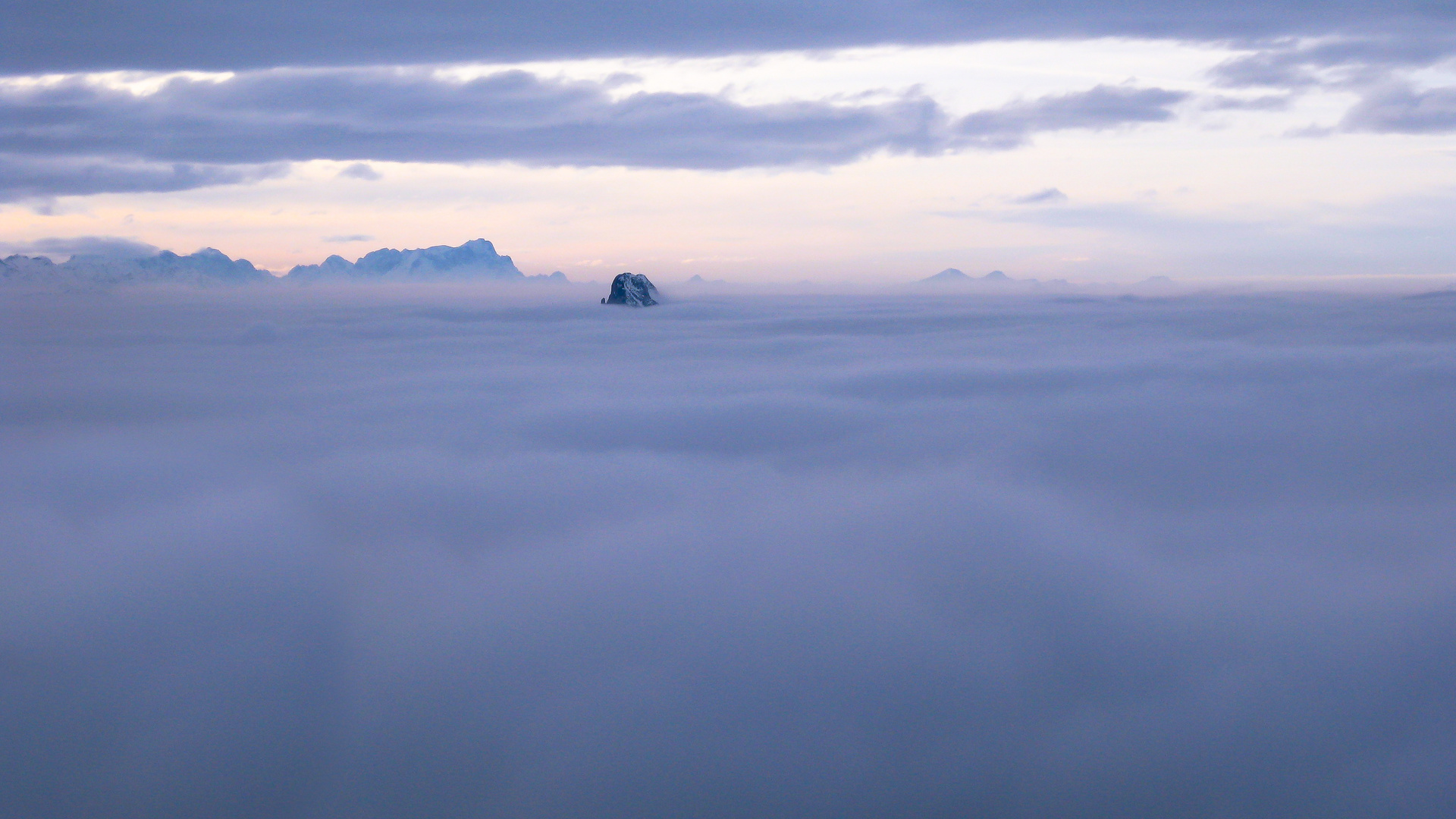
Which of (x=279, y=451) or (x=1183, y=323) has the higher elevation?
(x=1183, y=323)

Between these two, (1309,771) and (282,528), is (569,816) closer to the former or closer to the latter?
(1309,771)

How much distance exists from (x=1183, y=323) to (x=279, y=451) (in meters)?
153

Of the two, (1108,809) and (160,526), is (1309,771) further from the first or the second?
(160,526)

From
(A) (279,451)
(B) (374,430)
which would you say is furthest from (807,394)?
(A) (279,451)

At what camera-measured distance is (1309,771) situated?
2023 centimetres

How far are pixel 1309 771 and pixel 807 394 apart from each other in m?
60.7

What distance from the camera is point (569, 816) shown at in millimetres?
20266

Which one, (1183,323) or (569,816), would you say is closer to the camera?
(569,816)

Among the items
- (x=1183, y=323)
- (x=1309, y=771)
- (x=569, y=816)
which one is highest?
(x=1183, y=323)

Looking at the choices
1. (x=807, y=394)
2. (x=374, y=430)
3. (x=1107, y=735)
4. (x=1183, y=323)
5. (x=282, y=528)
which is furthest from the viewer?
(x=1183, y=323)

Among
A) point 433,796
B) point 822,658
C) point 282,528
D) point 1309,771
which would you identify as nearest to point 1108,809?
point 1309,771

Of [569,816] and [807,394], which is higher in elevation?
[807,394]

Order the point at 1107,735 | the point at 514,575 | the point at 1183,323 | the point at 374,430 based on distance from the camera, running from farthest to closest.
Answer: 1. the point at 1183,323
2. the point at 374,430
3. the point at 514,575
4. the point at 1107,735

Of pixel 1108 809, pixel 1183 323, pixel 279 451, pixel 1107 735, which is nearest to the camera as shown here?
pixel 1108 809
